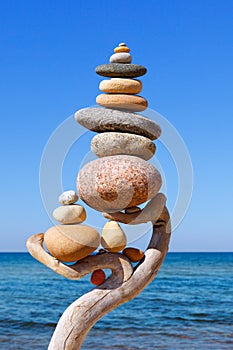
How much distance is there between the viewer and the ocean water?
45.3 feet

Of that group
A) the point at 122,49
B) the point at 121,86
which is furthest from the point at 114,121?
the point at 122,49

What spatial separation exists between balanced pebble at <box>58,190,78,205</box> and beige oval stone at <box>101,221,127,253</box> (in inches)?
17.4

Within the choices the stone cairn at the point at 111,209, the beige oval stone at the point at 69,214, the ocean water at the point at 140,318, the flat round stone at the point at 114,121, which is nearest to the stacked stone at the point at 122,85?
the stone cairn at the point at 111,209

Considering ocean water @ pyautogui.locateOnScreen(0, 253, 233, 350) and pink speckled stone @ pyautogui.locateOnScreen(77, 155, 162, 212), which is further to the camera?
ocean water @ pyautogui.locateOnScreen(0, 253, 233, 350)

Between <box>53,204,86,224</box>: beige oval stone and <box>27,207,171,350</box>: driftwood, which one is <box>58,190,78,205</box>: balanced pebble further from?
<box>27,207,171,350</box>: driftwood

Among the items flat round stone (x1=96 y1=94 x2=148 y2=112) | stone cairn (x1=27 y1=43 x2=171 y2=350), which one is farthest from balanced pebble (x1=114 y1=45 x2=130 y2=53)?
flat round stone (x1=96 y1=94 x2=148 y2=112)

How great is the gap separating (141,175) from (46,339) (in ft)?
32.4

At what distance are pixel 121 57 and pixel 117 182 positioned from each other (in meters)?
1.46

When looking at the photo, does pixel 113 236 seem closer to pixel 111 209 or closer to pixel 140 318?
pixel 111 209

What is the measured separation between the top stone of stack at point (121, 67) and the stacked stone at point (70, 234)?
4.42 ft

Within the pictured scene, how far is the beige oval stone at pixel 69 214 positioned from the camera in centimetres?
591

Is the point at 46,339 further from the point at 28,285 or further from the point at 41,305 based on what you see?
the point at 28,285

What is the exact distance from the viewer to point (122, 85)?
20.0 feet

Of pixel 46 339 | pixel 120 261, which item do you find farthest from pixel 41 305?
pixel 120 261
